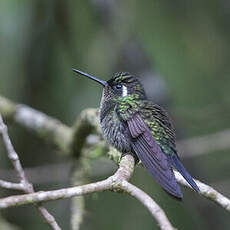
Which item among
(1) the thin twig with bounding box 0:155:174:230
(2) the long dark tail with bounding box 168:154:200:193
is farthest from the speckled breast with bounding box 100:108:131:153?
(1) the thin twig with bounding box 0:155:174:230

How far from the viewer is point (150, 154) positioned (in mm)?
2855

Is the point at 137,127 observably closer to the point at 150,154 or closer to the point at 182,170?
the point at 150,154

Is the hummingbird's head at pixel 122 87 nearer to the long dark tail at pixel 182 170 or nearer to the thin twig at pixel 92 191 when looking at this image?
the long dark tail at pixel 182 170

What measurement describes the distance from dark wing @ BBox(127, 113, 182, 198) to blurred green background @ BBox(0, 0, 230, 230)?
1.29 metres

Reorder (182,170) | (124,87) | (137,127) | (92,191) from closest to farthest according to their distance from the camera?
Answer: 1. (92,191)
2. (182,170)
3. (137,127)
4. (124,87)

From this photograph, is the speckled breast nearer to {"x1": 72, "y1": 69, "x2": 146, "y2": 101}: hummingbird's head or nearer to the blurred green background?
{"x1": 72, "y1": 69, "x2": 146, "y2": 101}: hummingbird's head

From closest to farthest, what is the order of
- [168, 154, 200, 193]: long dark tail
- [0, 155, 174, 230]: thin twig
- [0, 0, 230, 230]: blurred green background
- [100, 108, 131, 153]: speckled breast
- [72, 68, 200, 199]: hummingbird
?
[0, 155, 174, 230]: thin twig → [168, 154, 200, 193]: long dark tail → [72, 68, 200, 199]: hummingbird → [100, 108, 131, 153]: speckled breast → [0, 0, 230, 230]: blurred green background

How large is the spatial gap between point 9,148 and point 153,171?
0.85 meters

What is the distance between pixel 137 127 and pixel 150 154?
0.94 feet

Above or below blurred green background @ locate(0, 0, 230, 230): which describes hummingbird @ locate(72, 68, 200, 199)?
Result: below

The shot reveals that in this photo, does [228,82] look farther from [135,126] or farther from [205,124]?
[135,126]

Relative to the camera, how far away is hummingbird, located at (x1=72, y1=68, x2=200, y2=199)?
112 inches

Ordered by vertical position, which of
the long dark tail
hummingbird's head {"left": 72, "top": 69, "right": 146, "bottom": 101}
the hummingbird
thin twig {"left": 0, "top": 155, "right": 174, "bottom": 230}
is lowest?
thin twig {"left": 0, "top": 155, "right": 174, "bottom": 230}

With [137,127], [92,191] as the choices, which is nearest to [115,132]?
[137,127]
